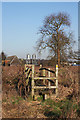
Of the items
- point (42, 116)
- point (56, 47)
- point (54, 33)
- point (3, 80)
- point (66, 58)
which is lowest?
point (42, 116)

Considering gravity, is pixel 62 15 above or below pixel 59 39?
above

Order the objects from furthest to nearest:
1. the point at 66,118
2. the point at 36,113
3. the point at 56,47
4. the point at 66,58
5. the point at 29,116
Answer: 1. the point at 56,47
2. the point at 66,58
3. the point at 36,113
4. the point at 29,116
5. the point at 66,118

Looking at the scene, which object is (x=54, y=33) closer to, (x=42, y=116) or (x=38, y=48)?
(x=38, y=48)

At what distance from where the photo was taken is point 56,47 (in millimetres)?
21203

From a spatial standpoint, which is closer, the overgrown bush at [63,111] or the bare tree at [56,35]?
the overgrown bush at [63,111]

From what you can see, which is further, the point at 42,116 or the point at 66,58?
the point at 66,58

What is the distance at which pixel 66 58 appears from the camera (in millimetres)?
19188

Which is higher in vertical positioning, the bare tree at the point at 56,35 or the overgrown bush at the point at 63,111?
the bare tree at the point at 56,35

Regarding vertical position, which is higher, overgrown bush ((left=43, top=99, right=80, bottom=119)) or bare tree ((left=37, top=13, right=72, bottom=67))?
bare tree ((left=37, top=13, right=72, bottom=67))

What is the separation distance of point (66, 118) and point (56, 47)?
57.8 feet

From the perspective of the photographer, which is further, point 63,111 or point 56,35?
point 56,35

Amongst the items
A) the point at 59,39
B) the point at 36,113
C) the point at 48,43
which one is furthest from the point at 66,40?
the point at 36,113

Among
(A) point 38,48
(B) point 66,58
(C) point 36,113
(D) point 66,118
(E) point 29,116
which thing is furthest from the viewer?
(A) point 38,48

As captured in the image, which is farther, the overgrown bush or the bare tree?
the bare tree
